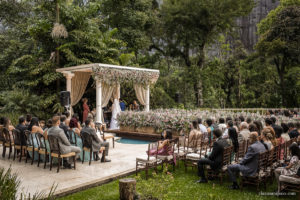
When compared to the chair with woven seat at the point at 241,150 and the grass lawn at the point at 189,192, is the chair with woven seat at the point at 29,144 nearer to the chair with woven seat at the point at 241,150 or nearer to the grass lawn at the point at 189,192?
the grass lawn at the point at 189,192

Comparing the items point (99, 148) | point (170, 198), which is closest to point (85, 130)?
point (99, 148)

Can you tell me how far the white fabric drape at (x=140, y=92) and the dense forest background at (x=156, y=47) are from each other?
2541mm

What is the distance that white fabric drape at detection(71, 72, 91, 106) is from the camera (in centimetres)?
1526

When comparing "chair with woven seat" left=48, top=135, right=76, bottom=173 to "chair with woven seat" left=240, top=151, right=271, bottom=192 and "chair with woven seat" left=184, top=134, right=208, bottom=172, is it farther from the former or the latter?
"chair with woven seat" left=240, top=151, right=271, bottom=192

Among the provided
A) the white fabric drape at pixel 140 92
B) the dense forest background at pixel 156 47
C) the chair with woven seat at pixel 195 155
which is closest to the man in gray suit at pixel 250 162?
the chair with woven seat at pixel 195 155

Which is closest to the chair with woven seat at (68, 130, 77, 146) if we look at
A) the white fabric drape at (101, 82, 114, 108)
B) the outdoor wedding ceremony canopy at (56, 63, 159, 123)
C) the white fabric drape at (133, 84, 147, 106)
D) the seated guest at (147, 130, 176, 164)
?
the seated guest at (147, 130, 176, 164)

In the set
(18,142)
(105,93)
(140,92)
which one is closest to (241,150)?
(18,142)

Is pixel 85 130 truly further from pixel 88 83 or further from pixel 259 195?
pixel 88 83

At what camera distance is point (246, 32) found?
39.4 m

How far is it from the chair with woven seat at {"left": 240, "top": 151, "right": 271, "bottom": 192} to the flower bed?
490 centimetres

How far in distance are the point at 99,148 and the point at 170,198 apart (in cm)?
292

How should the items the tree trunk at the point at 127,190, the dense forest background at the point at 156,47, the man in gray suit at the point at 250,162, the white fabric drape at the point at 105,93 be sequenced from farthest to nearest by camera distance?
1. the dense forest background at the point at 156,47
2. the white fabric drape at the point at 105,93
3. the man in gray suit at the point at 250,162
4. the tree trunk at the point at 127,190

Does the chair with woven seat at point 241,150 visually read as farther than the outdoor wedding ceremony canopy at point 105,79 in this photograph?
No

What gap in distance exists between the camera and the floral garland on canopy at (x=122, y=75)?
504 inches
